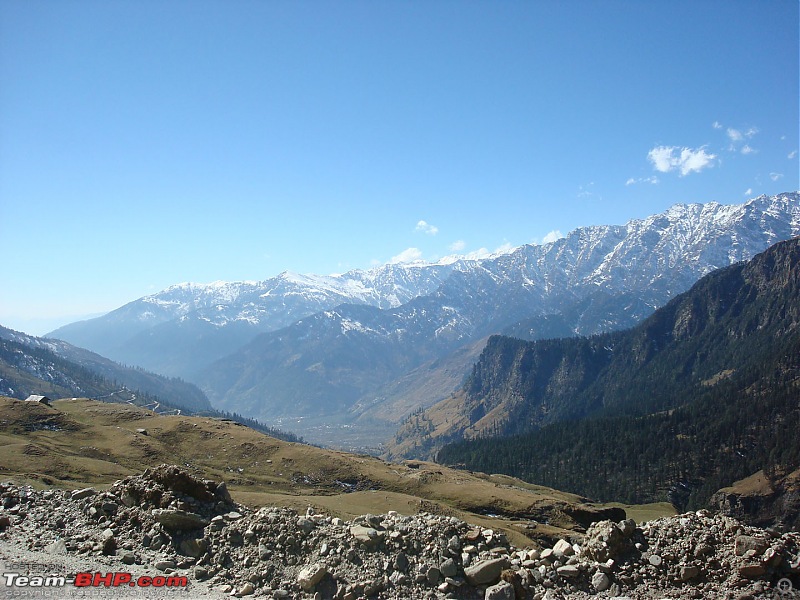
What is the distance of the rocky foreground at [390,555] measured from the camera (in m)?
22.6

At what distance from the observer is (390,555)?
2516 cm

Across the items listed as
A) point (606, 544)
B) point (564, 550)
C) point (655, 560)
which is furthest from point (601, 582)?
point (564, 550)

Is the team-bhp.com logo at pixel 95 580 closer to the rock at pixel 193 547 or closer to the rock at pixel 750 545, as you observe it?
the rock at pixel 193 547

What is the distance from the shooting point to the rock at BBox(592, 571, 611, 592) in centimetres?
2330

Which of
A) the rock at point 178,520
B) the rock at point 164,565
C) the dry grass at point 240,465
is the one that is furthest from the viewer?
the dry grass at point 240,465

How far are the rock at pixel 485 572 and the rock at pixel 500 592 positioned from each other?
1084 millimetres

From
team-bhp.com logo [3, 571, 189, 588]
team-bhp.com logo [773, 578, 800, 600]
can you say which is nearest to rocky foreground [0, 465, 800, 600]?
team-bhp.com logo [773, 578, 800, 600]

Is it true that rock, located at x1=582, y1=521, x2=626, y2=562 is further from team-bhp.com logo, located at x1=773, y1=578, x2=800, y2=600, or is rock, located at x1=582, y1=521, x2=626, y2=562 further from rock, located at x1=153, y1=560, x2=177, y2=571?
rock, located at x1=153, y1=560, x2=177, y2=571

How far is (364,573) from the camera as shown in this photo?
24203mm

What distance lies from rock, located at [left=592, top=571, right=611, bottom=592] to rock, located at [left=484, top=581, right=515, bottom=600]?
4.33 metres

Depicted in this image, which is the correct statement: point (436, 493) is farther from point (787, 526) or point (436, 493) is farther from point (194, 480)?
point (787, 526)

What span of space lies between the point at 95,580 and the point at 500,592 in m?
18.9

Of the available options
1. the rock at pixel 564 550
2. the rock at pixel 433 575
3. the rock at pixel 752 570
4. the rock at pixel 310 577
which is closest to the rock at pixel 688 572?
the rock at pixel 752 570

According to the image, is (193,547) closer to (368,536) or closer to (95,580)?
(95,580)
